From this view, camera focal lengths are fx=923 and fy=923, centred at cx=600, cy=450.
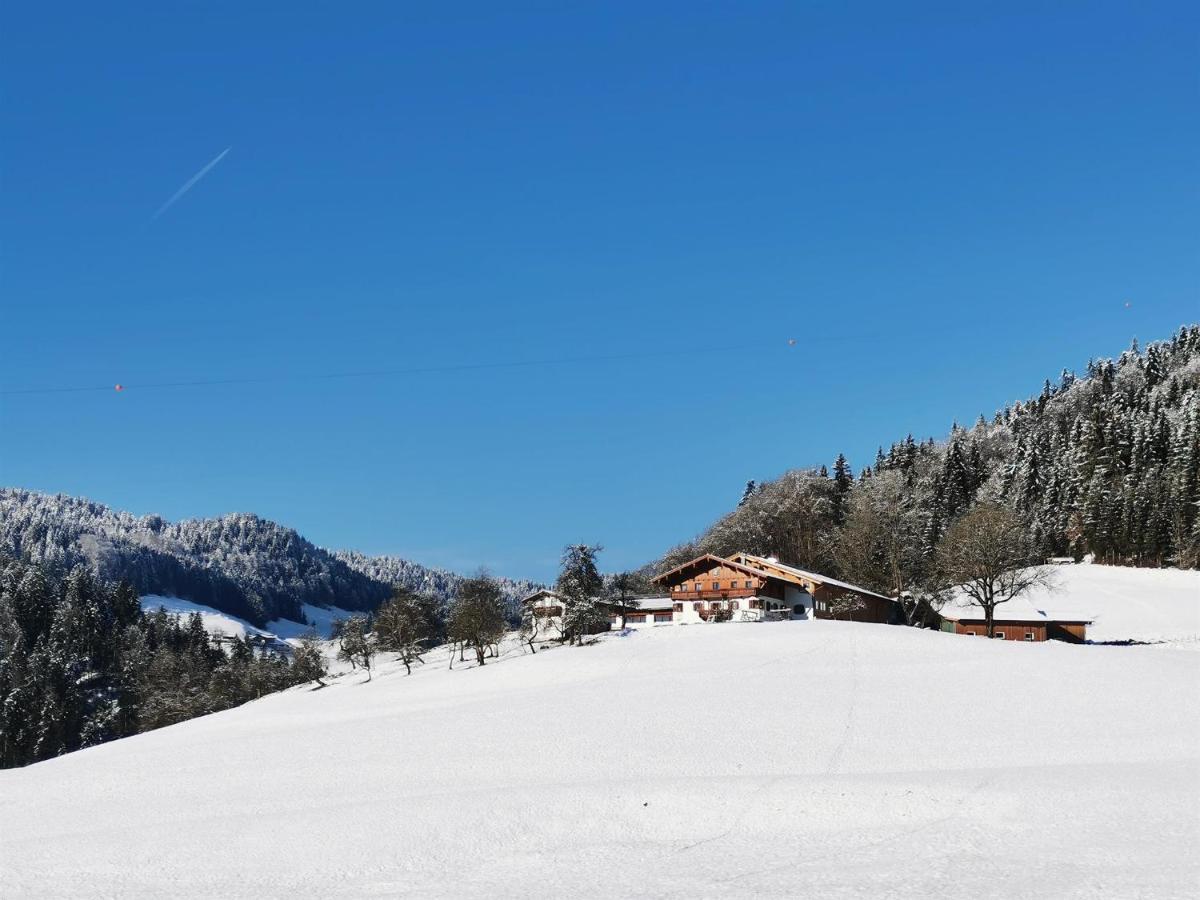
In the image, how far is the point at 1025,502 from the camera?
130 meters

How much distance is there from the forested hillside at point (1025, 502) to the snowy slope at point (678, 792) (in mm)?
51386

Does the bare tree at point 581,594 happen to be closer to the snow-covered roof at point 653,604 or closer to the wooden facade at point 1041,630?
the snow-covered roof at point 653,604

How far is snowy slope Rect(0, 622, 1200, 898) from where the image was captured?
14.4m

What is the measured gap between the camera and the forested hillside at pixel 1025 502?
97.2 meters

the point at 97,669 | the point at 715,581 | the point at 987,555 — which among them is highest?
the point at 987,555

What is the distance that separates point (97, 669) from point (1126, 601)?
453ft

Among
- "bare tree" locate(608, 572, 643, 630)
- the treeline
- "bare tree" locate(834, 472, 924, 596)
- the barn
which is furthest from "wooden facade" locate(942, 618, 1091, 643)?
the treeline

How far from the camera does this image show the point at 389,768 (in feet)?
85.1

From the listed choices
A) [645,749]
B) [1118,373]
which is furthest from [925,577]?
[1118,373]

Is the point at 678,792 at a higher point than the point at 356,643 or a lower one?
higher

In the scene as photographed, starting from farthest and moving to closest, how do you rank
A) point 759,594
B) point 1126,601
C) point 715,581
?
point 1126,601
point 715,581
point 759,594

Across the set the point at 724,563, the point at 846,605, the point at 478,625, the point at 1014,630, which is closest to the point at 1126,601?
the point at 1014,630

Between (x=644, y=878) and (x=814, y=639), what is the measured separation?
38460 mm

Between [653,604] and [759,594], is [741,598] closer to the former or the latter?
[759,594]
